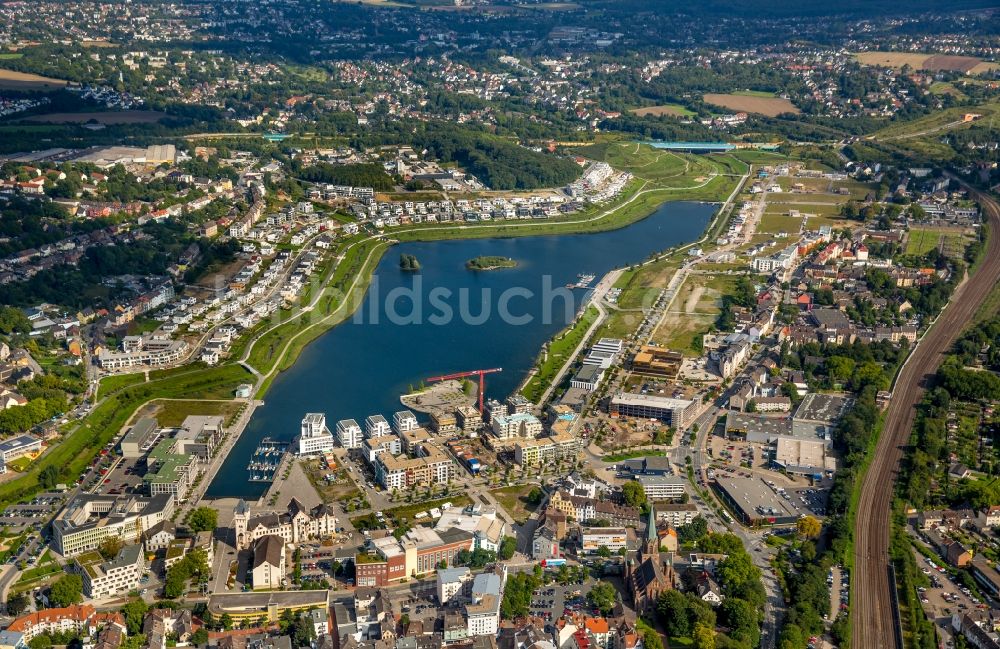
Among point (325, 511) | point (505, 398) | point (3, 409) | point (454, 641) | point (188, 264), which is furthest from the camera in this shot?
point (188, 264)

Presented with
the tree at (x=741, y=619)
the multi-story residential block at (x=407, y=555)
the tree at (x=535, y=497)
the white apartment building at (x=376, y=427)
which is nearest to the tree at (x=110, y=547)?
the multi-story residential block at (x=407, y=555)

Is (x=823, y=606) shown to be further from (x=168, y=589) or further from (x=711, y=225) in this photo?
(x=711, y=225)

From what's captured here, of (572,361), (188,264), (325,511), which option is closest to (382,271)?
(188,264)

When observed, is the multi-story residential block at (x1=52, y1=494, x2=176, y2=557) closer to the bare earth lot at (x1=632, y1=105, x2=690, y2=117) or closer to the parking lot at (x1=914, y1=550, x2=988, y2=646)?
the parking lot at (x1=914, y1=550, x2=988, y2=646)

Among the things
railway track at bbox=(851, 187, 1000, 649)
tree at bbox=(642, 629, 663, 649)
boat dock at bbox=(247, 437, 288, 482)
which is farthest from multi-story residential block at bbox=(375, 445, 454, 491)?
railway track at bbox=(851, 187, 1000, 649)

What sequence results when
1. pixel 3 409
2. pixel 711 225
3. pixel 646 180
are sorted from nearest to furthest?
1. pixel 3 409
2. pixel 711 225
3. pixel 646 180

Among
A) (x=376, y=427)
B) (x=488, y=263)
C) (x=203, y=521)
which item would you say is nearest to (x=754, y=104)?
(x=488, y=263)
